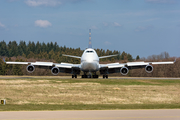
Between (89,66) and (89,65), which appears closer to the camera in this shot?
Result: (89,65)

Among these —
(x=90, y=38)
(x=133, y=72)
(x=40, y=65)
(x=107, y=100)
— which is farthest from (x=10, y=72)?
(x=107, y=100)

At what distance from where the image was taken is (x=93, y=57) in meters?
55.7

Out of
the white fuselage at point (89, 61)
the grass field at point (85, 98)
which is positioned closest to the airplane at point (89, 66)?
the white fuselage at point (89, 61)

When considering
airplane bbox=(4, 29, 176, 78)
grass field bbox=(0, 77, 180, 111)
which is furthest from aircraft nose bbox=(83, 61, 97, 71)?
grass field bbox=(0, 77, 180, 111)

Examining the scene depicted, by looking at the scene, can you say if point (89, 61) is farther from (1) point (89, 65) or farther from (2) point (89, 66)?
(2) point (89, 66)

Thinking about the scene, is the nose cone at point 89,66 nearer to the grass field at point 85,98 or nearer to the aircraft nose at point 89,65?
the aircraft nose at point 89,65

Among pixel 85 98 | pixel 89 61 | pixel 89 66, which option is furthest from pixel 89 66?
pixel 85 98

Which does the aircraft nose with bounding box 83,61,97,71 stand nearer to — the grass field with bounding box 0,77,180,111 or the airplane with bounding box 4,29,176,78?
the airplane with bounding box 4,29,176,78

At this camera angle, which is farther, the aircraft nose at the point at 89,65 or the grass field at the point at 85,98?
the aircraft nose at the point at 89,65

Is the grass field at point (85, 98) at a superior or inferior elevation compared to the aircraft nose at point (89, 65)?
inferior

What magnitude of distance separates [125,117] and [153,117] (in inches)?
56.1

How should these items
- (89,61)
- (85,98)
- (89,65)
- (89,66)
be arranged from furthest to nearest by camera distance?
(89,66)
(89,65)
(89,61)
(85,98)

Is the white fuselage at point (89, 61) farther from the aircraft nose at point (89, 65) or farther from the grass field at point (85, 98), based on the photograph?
the grass field at point (85, 98)

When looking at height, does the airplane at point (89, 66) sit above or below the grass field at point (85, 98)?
above
